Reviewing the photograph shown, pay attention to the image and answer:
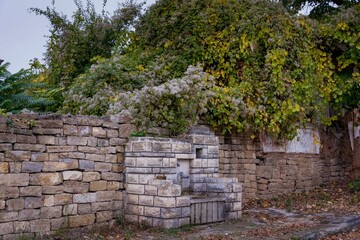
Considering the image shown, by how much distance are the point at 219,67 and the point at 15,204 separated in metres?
5.52

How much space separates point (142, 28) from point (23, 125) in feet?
20.8

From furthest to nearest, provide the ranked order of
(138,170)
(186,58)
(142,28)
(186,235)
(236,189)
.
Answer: (142,28) < (186,58) < (236,189) < (138,170) < (186,235)

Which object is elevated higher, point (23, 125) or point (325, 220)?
point (23, 125)

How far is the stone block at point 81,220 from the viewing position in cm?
684

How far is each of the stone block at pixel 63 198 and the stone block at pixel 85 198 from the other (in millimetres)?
84

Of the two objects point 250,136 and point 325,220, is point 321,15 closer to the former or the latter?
point 250,136

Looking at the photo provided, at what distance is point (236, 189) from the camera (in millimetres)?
8047

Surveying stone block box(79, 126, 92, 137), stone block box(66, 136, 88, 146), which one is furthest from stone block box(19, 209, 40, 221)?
stone block box(79, 126, 92, 137)

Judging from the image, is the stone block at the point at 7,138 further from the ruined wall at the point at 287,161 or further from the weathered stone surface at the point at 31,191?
the ruined wall at the point at 287,161

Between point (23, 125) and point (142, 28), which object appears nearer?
point (23, 125)

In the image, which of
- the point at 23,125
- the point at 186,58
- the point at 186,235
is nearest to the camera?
the point at 23,125

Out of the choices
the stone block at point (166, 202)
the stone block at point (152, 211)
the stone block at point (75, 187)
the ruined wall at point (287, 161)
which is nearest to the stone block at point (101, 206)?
the stone block at point (75, 187)

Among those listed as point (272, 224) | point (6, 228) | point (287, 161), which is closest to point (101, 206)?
point (6, 228)

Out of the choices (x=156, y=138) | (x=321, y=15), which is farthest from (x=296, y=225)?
(x=321, y=15)
